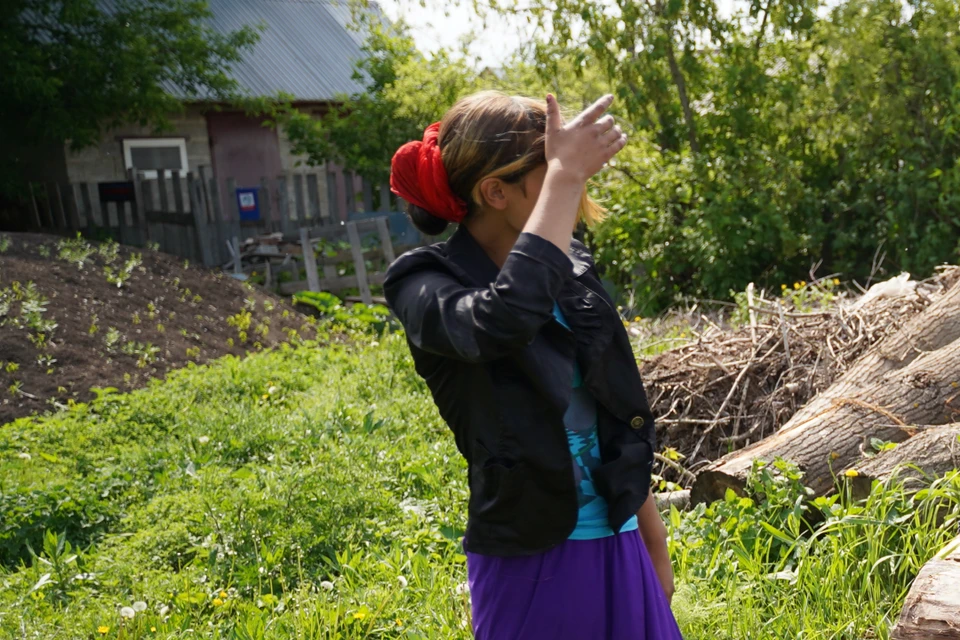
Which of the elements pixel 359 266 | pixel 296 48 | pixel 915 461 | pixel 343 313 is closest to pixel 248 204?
pixel 359 266

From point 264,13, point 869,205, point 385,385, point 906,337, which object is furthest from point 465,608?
point 264,13

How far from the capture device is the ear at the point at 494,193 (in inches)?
74.0

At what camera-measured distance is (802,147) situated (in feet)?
32.8

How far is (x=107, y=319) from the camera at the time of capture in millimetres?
8688

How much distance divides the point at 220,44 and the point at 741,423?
38.8ft

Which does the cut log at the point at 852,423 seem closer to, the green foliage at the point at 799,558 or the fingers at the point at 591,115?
the green foliage at the point at 799,558

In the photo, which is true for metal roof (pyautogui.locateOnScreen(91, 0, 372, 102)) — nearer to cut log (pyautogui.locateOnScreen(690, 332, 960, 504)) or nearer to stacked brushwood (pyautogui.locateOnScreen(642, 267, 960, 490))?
stacked brushwood (pyautogui.locateOnScreen(642, 267, 960, 490))

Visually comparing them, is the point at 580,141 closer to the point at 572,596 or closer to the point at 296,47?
the point at 572,596

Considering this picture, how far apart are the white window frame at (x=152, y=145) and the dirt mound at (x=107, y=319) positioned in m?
6.36

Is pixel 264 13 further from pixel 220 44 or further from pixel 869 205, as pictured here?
pixel 869 205

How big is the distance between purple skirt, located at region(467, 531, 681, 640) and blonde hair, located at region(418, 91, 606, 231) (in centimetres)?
76

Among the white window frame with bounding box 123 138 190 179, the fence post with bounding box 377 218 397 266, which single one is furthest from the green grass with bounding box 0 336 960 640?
the white window frame with bounding box 123 138 190 179

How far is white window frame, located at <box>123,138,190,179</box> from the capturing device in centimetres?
1664

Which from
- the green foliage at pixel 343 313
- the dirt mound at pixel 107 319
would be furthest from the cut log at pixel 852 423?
the green foliage at pixel 343 313
